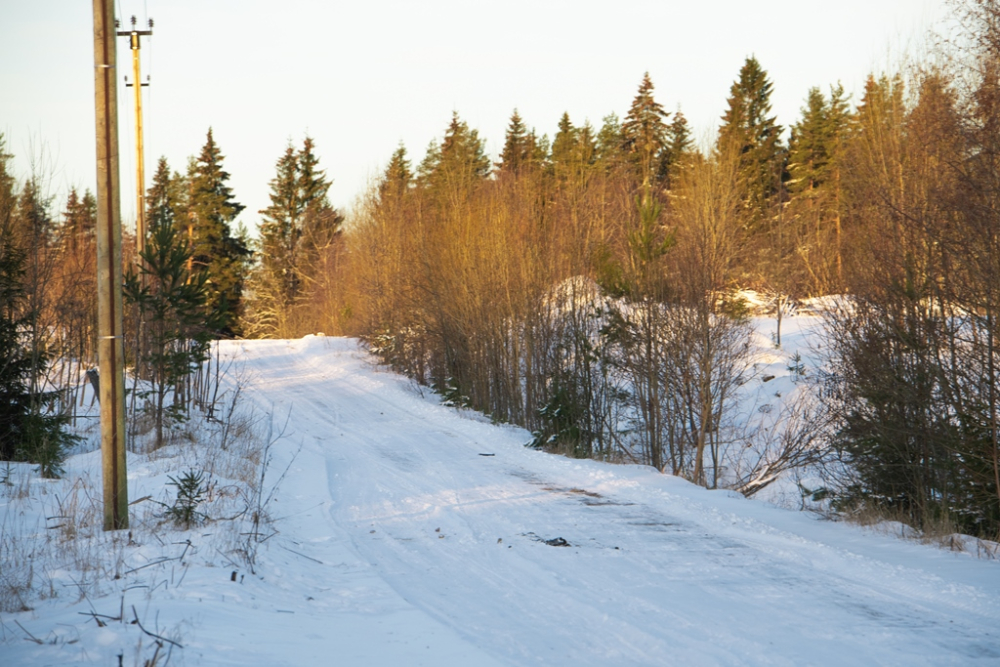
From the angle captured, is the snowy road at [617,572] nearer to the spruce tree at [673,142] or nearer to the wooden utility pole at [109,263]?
the wooden utility pole at [109,263]

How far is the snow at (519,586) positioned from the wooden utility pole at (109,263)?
863mm

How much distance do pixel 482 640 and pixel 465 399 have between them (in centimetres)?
1832

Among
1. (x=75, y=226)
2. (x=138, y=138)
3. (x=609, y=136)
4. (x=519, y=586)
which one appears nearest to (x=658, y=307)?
(x=519, y=586)

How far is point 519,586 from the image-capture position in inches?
259

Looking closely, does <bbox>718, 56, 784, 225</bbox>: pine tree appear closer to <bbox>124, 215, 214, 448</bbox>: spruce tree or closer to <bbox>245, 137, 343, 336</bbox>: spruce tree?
<bbox>245, 137, 343, 336</bbox>: spruce tree

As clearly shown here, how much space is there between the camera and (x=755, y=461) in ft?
67.7

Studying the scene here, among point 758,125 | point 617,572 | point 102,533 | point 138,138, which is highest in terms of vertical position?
point 758,125

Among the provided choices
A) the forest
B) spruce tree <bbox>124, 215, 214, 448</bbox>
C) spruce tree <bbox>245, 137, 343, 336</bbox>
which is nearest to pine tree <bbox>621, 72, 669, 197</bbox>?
the forest

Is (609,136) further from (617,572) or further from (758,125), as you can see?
(617,572)

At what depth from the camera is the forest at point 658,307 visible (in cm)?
1010

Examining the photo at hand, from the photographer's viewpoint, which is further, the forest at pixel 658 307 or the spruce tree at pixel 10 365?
the spruce tree at pixel 10 365

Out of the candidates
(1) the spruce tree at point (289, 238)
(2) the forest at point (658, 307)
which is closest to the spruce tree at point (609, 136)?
(2) the forest at point (658, 307)

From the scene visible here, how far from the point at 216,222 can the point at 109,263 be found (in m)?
50.8

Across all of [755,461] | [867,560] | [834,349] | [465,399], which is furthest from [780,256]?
[867,560]
